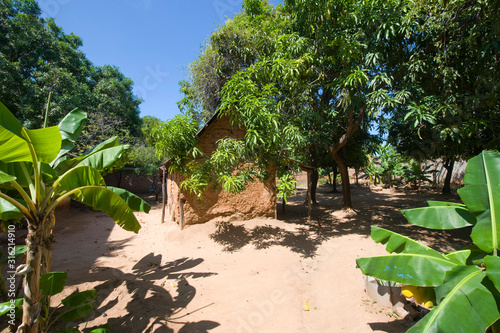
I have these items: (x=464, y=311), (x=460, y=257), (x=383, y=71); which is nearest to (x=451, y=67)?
(x=383, y=71)

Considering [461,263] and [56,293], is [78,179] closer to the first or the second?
[56,293]

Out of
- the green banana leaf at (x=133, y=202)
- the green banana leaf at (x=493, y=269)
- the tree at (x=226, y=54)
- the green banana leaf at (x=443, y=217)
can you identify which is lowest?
the green banana leaf at (x=493, y=269)

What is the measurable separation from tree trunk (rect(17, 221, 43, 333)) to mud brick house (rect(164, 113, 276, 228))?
4753mm

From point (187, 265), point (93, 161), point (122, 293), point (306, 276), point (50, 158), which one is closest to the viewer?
point (50, 158)

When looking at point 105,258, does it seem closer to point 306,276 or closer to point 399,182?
point 306,276

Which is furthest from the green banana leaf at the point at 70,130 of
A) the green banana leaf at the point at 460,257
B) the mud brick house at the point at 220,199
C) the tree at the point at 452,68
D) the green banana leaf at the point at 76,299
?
the tree at the point at 452,68

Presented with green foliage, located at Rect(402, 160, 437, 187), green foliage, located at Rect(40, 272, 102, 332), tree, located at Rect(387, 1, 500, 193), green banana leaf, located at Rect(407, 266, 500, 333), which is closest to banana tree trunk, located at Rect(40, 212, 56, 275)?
green foliage, located at Rect(40, 272, 102, 332)

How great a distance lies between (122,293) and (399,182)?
871 inches

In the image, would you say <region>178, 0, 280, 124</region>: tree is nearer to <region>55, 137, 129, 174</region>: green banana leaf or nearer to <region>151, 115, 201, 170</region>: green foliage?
<region>151, 115, 201, 170</region>: green foliage

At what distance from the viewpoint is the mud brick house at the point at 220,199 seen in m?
7.27

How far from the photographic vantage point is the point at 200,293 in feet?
13.6

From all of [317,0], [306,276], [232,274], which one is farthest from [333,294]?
[317,0]

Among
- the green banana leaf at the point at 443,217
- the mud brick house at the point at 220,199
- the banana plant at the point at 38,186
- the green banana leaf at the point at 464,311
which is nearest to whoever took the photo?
the green banana leaf at the point at 464,311

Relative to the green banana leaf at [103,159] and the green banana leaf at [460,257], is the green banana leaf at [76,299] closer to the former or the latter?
the green banana leaf at [103,159]
